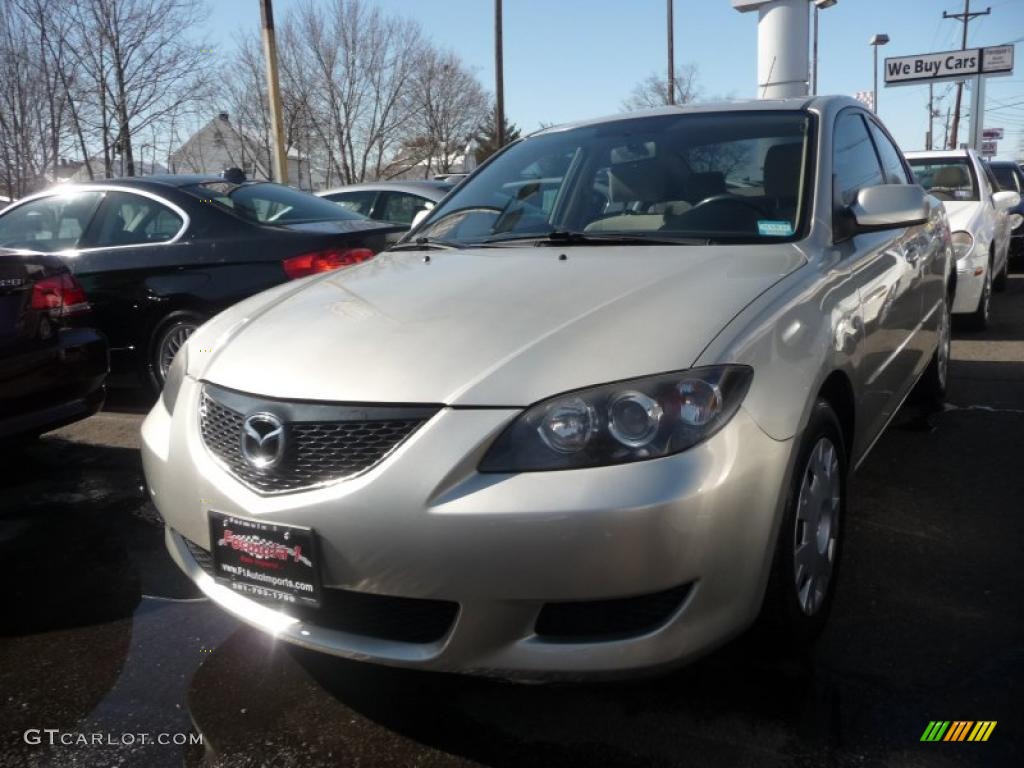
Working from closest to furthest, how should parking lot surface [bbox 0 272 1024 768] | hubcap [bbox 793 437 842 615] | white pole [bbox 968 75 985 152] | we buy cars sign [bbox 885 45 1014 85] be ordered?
parking lot surface [bbox 0 272 1024 768], hubcap [bbox 793 437 842 615], white pole [bbox 968 75 985 152], we buy cars sign [bbox 885 45 1014 85]

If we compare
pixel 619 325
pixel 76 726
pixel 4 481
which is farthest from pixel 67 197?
pixel 619 325

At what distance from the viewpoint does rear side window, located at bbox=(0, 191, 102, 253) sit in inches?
234

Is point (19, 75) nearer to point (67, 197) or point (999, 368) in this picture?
point (67, 197)

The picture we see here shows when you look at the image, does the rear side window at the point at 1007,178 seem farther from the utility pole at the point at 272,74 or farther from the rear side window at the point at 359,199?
the utility pole at the point at 272,74

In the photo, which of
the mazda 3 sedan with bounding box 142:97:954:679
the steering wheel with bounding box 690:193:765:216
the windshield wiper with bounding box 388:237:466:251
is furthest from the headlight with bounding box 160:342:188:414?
the steering wheel with bounding box 690:193:765:216

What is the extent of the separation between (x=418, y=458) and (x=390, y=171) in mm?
38545

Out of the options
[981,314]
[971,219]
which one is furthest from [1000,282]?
[971,219]

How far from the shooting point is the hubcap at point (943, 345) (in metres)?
4.75

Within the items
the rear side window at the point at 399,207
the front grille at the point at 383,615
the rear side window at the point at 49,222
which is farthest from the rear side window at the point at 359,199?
the front grille at the point at 383,615

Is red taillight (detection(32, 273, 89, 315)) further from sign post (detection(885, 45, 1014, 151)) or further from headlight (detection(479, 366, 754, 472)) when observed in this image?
sign post (detection(885, 45, 1014, 151))

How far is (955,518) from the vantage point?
11.5 ft

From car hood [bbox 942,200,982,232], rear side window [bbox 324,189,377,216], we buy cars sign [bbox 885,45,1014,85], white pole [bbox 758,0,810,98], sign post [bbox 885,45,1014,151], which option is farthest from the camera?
we buy cars sign [bbox 885,45,1014,85]

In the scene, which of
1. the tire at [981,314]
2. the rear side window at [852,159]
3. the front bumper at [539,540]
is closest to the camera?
the front bumper at [539,540]

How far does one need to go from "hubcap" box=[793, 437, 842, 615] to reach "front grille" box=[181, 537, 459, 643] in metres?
0.91
